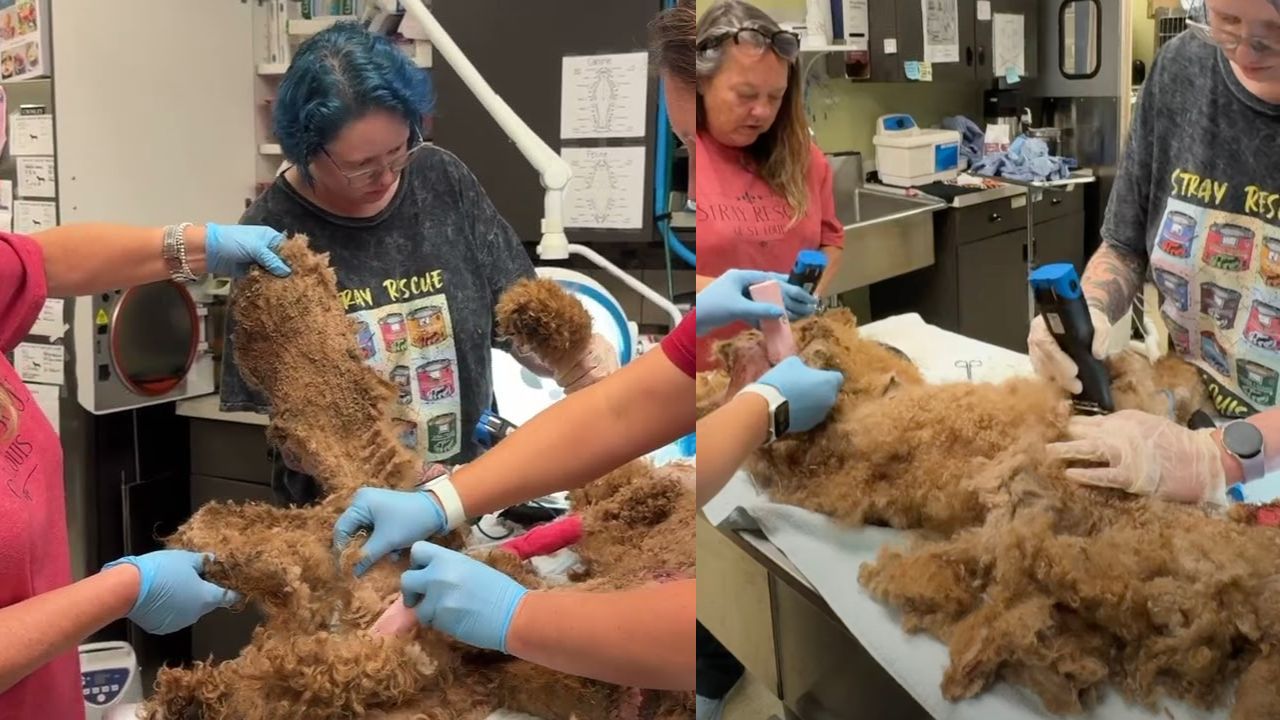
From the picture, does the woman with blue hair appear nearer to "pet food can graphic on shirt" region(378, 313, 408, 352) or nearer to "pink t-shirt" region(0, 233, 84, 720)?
"pet food can graphic on shirt" region(378, 313, 408, 352)

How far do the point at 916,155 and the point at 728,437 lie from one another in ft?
0.64

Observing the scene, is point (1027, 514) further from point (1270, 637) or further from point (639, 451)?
point (639, 451)

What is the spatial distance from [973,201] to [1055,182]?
0.04 meters

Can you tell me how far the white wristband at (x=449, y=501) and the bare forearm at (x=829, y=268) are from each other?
0.44m

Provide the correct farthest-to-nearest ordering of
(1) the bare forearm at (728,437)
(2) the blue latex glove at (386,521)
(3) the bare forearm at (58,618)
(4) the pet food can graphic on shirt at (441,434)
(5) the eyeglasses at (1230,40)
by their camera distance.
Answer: (4) the pet food can graphic on shirt at (441,434), (2) the blue latex glove at (386,521), (3) the bare forearm at (58,618), (1) the bare forearm at (728,437), (5) the eyeglasses at (1230,40)

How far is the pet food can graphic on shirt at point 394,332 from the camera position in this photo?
840mm

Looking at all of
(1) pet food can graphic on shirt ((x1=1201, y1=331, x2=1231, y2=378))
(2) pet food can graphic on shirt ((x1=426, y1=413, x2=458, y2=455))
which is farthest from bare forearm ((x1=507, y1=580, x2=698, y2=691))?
(1) pet food can graphic on shirt ((x1=1201, y1=331, x2=1231, y2=378))

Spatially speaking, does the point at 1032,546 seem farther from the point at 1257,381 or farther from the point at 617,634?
the point at 617,634

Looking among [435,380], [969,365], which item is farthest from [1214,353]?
[435,380]

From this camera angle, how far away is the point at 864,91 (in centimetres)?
49

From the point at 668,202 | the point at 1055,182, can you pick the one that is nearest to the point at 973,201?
the point at 1055,182

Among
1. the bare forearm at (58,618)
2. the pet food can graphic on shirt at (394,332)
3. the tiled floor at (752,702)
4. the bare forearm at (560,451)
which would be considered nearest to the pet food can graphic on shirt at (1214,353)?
the tiled floor at (752,702)

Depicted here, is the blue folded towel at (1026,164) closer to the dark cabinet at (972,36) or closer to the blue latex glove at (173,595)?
the dark cabinet at (972,36)

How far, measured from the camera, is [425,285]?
0.86 meters
